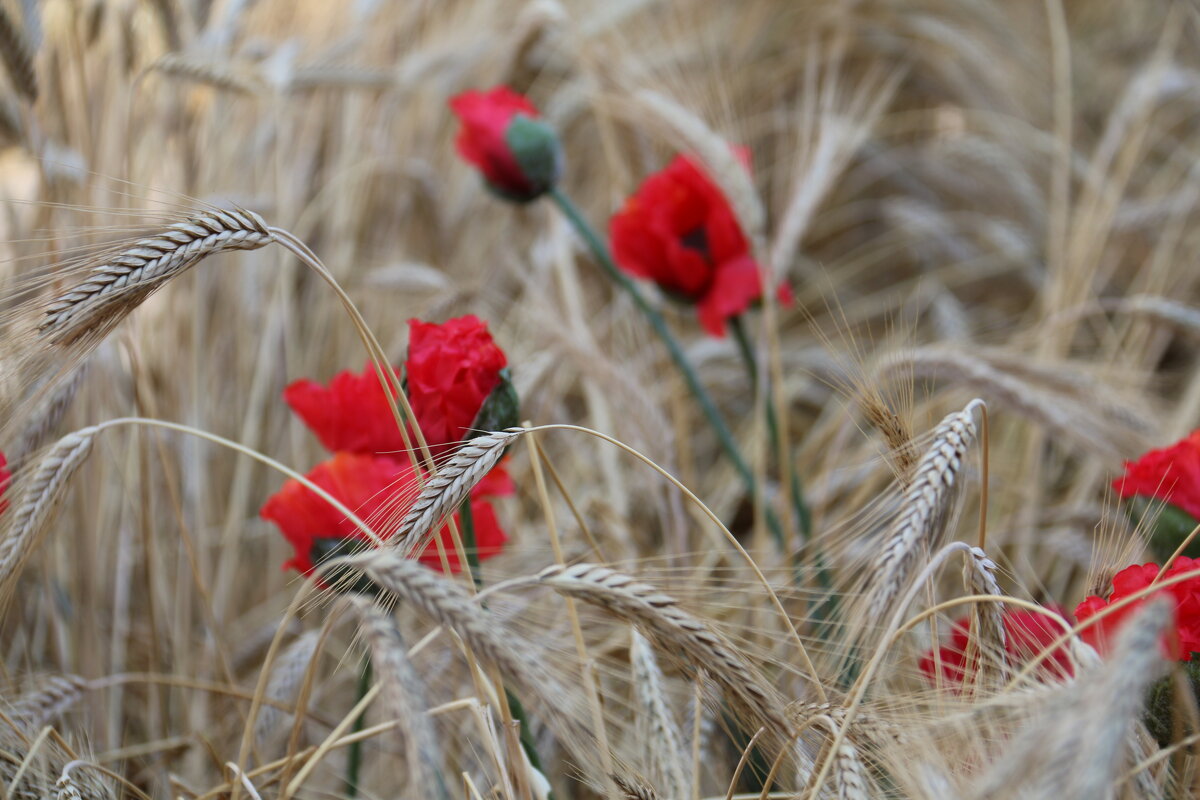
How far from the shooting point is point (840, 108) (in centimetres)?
173

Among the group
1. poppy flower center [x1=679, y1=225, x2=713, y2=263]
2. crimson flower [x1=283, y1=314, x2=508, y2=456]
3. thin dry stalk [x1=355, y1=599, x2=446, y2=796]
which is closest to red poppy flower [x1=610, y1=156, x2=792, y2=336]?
poppy flower center [x1=679, y1=225, x2=713, y2=263]

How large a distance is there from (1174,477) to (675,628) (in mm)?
349

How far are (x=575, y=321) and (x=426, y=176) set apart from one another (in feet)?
1.42

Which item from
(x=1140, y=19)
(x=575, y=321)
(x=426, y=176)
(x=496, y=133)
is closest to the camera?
(x=496, y=133)

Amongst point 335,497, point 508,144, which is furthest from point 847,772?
point 508,144

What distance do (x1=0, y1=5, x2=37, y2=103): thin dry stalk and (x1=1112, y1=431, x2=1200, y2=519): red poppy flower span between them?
90cm

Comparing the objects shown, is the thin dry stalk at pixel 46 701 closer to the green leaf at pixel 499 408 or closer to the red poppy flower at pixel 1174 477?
the green leaf at pixel 499 408

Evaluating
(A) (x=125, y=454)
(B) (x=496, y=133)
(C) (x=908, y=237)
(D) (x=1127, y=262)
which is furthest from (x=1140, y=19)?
(A) (x=125, y=454)

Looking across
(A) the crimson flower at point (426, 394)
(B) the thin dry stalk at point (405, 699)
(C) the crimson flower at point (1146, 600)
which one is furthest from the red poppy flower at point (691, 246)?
(B) the thin dry stalk at point (405, 699)

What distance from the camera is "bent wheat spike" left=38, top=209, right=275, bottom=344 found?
48cm

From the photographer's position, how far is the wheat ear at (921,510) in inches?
18.6

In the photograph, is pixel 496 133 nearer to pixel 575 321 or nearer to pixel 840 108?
pixel 575 321

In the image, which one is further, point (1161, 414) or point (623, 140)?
point (623, 140)

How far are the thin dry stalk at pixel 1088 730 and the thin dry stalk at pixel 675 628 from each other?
0.13 meters
